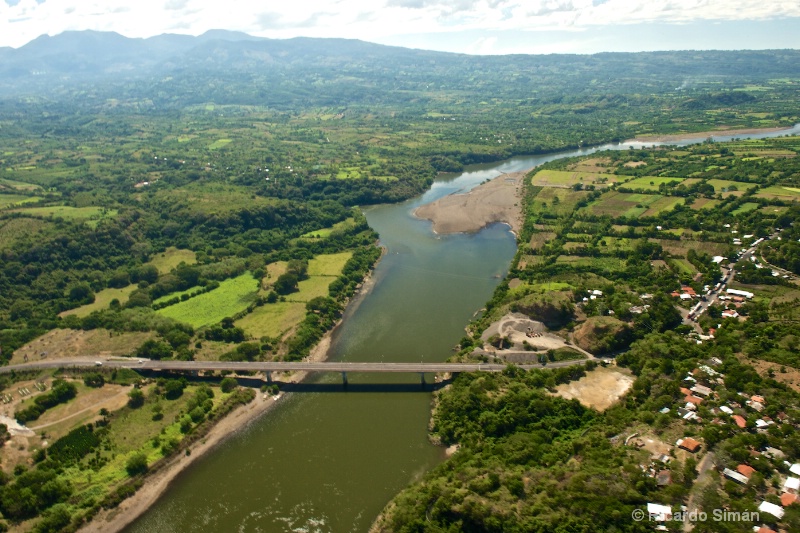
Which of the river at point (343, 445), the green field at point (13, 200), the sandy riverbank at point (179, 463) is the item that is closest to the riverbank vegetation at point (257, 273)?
the sandy riverbank at point (179, 463)

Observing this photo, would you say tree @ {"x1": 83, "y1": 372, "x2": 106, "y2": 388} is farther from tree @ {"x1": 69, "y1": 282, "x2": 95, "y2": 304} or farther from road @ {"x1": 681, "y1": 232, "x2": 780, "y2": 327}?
road @ {"x1": 681, "y1": 232, "x2": 780, "y2": 327}

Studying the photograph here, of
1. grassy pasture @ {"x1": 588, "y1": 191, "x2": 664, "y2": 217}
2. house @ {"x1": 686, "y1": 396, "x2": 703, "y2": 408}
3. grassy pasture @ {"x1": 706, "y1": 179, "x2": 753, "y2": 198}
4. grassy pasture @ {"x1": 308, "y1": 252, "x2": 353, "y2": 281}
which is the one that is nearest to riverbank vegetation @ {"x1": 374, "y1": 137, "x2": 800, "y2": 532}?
house @ {"x1": 686, "y1": 396, "x2": 703, "y2": 408}

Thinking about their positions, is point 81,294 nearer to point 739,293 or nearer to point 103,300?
point 103,300

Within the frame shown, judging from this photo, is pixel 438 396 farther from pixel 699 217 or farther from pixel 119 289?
pixel 699 217

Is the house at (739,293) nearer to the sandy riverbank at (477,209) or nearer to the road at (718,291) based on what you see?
the road at (718,291)

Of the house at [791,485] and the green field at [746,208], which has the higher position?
the green field at [746,208]

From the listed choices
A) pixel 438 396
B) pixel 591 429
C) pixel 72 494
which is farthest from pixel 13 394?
pixel 591 429
